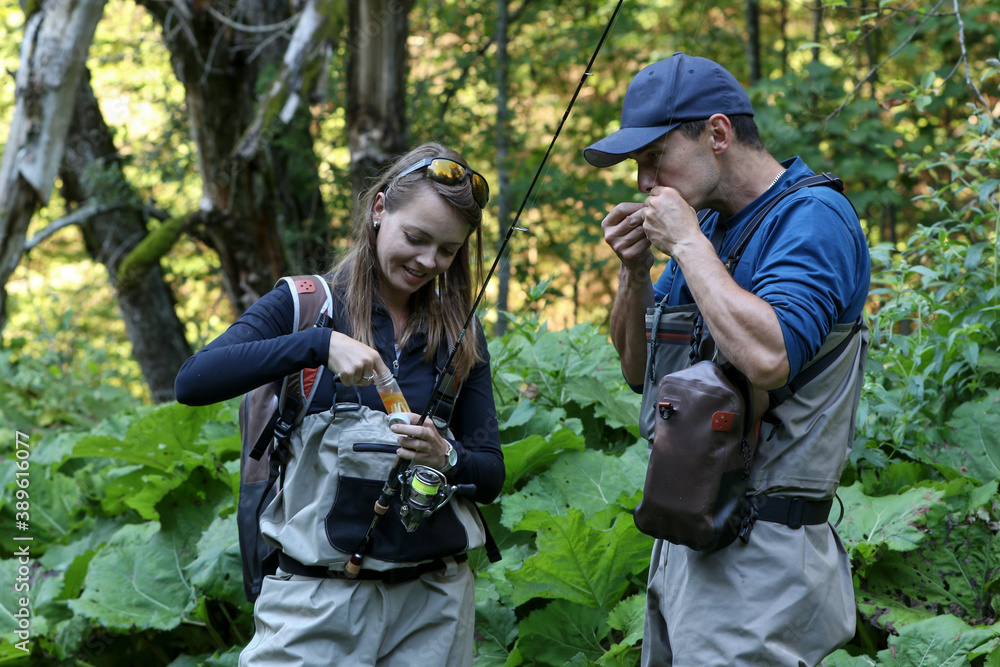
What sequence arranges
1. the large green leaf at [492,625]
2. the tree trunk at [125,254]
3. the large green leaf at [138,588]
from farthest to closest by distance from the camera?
the tree trunk at [125,254] → the large green leaf at [138,588] → the large green leaf at [492,625]

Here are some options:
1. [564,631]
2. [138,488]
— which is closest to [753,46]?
[138,488]

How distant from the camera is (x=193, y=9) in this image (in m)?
7.52

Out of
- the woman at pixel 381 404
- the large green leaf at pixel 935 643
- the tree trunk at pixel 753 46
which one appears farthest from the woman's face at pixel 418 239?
the tree trunk at pixel 753 46

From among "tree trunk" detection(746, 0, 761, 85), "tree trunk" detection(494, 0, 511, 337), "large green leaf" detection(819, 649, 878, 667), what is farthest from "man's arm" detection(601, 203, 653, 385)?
"tree trunk" detection(746, 0, 761, 85)

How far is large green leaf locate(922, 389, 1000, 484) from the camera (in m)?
3.43

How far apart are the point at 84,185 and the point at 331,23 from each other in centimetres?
374

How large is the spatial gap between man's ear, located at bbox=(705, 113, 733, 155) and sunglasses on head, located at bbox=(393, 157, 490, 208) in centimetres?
69

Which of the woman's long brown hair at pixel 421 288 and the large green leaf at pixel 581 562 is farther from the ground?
the woman's long brown hair at pixel 421 288

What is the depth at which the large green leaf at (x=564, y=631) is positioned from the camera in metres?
3.29

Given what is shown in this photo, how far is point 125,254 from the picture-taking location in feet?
30.7

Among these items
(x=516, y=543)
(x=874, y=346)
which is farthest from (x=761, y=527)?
(x=874, y=346)

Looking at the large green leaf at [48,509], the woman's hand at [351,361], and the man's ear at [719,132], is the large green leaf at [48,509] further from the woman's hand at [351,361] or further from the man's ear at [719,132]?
the man's ear at [719,132]

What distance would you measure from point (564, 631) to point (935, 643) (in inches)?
51.0

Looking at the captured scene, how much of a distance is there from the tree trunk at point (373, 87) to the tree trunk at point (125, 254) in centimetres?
339
